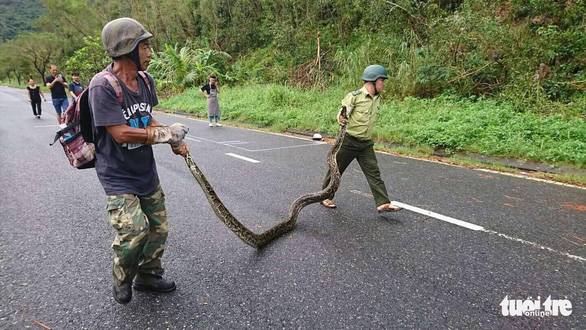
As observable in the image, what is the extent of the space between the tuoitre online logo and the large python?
1958 millimetres

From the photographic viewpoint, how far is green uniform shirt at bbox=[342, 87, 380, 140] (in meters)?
4.09

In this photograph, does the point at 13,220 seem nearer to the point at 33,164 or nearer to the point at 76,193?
the point at 76,193

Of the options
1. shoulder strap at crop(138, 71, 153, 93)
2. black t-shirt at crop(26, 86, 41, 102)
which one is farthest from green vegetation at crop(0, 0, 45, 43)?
shoulder strap at crop(138, 71, 153, 93)

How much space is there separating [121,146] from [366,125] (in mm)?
2696

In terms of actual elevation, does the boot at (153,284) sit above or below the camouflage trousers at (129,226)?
below

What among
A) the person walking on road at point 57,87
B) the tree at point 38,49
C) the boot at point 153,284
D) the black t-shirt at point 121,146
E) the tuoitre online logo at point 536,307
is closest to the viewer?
the black t-shirt at point 121,146

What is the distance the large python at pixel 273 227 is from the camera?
276cm

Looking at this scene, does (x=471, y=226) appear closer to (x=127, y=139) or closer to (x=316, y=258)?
(x=316, y=258)

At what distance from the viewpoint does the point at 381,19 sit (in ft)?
43.9

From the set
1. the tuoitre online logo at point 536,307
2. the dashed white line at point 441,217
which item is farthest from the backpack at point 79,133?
the dashed white line at point 441,217

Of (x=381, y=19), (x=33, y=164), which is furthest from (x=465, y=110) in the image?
(x=33, y=164)

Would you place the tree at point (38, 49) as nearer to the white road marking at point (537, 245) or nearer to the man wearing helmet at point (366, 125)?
the man wearing helmet at point (366, 125)

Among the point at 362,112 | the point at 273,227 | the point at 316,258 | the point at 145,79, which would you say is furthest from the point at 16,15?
the point at 316,258

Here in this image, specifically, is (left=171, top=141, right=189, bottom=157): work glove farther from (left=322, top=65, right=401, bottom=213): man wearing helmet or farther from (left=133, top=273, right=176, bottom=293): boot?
(left=322, top=65, right=401, bottom=213): man wearing helmet
